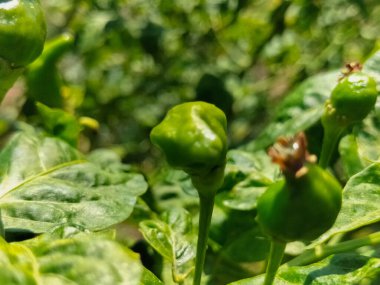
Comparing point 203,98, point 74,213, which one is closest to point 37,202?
point 74,213

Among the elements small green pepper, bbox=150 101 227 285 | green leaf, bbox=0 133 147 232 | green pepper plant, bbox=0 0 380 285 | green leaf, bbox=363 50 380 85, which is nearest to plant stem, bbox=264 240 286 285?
green pepper plant, bbox=0 0 380 285

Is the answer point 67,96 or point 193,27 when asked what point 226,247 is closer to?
point 67,96

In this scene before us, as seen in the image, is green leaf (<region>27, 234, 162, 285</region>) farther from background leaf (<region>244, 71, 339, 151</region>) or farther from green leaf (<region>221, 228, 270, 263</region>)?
background leaf (<region>244, 71, 339, 151</region>)

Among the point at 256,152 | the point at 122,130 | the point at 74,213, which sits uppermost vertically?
the point at 74,213

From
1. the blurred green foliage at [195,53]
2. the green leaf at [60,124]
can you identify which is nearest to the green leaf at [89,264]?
the green leaf at [60,124]

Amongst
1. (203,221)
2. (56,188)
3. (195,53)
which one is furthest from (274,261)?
(195,53)
